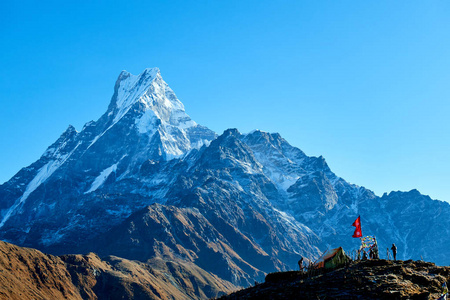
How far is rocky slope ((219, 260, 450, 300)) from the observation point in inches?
1512

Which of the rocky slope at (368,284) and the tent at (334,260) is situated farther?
the tent at (334,260)

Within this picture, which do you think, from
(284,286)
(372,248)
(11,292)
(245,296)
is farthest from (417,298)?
(11,292)

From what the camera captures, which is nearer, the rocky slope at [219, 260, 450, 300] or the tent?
the rocky slope at [219, 260, 450, 300]

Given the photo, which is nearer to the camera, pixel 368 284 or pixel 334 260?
pixel 368 284

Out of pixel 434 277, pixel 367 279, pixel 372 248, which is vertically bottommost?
pixel 367 279

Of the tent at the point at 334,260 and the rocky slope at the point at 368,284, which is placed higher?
the tent at the point at 334,260

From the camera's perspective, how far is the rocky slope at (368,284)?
3841 centimetres

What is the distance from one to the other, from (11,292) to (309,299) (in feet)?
587

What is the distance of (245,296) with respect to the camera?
152ft

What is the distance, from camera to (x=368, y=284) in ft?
132

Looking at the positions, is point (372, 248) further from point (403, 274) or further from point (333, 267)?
point (403, 274)

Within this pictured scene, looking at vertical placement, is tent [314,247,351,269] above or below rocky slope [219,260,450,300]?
above

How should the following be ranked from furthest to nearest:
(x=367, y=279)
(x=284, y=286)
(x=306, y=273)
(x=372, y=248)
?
(x=372, y=248) < (x=306, y=273) < (x=284, y=286) < (x=367, y=279)

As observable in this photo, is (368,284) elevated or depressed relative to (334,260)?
depressed
